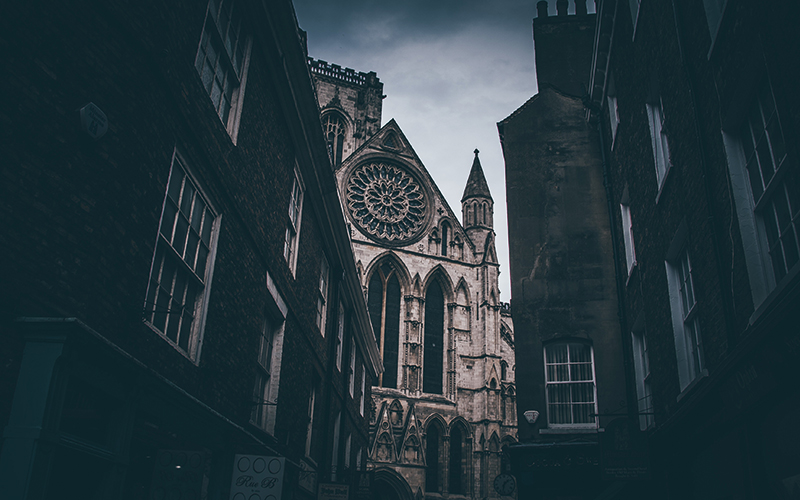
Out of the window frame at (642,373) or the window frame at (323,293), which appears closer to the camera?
the window frame at (642,373)

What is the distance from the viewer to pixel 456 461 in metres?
33.3

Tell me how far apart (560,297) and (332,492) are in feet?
20.4

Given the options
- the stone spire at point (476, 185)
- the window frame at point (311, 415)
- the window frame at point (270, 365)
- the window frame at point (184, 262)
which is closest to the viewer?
the window frame at point (184, 262)

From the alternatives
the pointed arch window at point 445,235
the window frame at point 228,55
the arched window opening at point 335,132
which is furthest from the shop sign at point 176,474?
the arched window opening at point 335,132

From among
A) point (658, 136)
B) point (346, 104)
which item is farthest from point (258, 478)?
point (346, 104)

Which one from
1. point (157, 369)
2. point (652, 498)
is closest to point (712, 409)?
point (652, 498)

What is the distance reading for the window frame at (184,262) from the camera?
595 centimetres

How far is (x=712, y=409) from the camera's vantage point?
6.24 meters

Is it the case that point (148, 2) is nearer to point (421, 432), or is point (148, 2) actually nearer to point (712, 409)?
point (712, 409)

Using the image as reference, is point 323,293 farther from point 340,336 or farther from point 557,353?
point 557,353

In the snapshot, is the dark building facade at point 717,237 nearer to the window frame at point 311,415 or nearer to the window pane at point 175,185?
the window pane at point 175,185

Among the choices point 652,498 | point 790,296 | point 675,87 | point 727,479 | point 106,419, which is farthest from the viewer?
point 652,498

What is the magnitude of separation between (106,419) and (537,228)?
37.7ft

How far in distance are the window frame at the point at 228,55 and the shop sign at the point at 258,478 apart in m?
3.82
